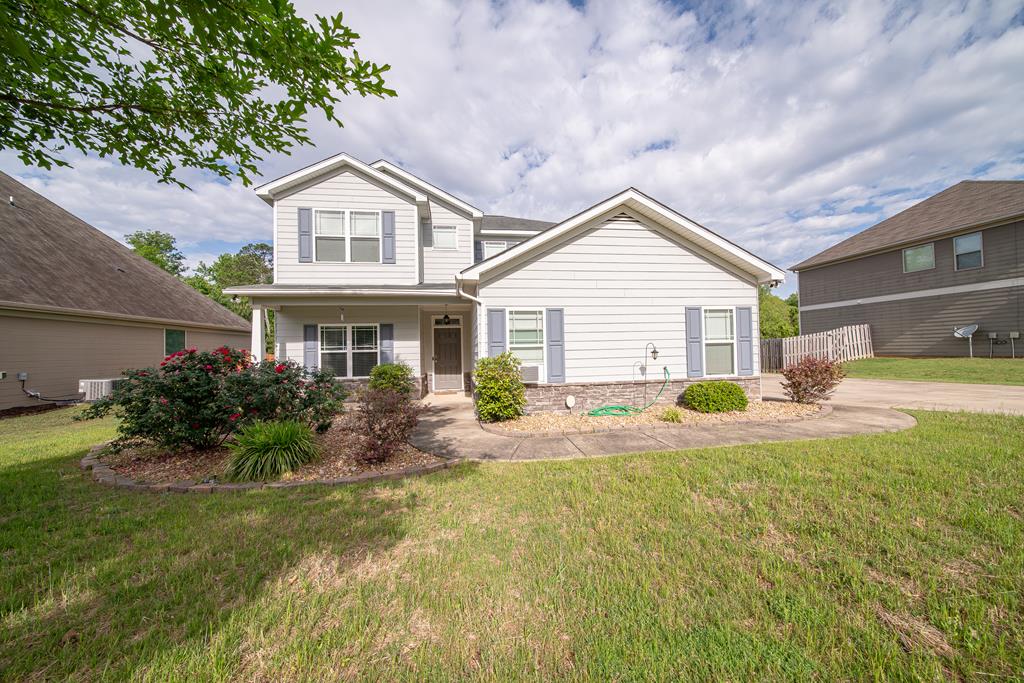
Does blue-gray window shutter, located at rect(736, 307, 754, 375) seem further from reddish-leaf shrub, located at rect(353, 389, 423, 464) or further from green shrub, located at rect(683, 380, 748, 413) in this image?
reddish-leaf shrub, located at rect(353, 389, 423, 464)

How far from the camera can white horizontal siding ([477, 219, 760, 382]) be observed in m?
8.36

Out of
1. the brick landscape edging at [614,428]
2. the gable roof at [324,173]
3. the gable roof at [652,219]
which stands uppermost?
the gable roof at [324,173]

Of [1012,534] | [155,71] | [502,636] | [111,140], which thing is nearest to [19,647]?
[502,636]

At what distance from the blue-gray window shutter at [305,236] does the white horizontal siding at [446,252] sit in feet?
11.2

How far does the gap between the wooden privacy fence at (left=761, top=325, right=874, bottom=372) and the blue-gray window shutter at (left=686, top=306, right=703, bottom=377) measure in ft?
32.0

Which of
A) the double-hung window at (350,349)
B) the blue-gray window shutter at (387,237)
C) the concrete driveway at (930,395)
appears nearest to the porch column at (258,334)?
the double-hung window at (350,349)

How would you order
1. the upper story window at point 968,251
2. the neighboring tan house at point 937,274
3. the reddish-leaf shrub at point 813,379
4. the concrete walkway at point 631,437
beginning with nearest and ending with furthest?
1. the concrete walkway at point 631,437
2. the reddish-leaf shrub at point 813,379
3. the neighboring tan house at point 937,274
4. the upper story window at point 968,251

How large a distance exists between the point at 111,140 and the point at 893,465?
31.1 feet

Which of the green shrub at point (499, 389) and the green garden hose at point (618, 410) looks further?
the green garden hose at point (618, 410)

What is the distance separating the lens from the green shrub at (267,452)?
183 inches

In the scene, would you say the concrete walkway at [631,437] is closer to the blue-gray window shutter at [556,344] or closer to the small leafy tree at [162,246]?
the blue-gray window shutter at [556,344]

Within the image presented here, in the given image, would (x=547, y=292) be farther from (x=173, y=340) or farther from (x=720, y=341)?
(x=173, y=340)

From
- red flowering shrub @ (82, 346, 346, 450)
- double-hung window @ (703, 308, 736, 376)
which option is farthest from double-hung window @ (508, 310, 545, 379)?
red flowering shrub @ (82, 346, 346, 450)

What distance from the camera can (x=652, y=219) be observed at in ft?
28.8
